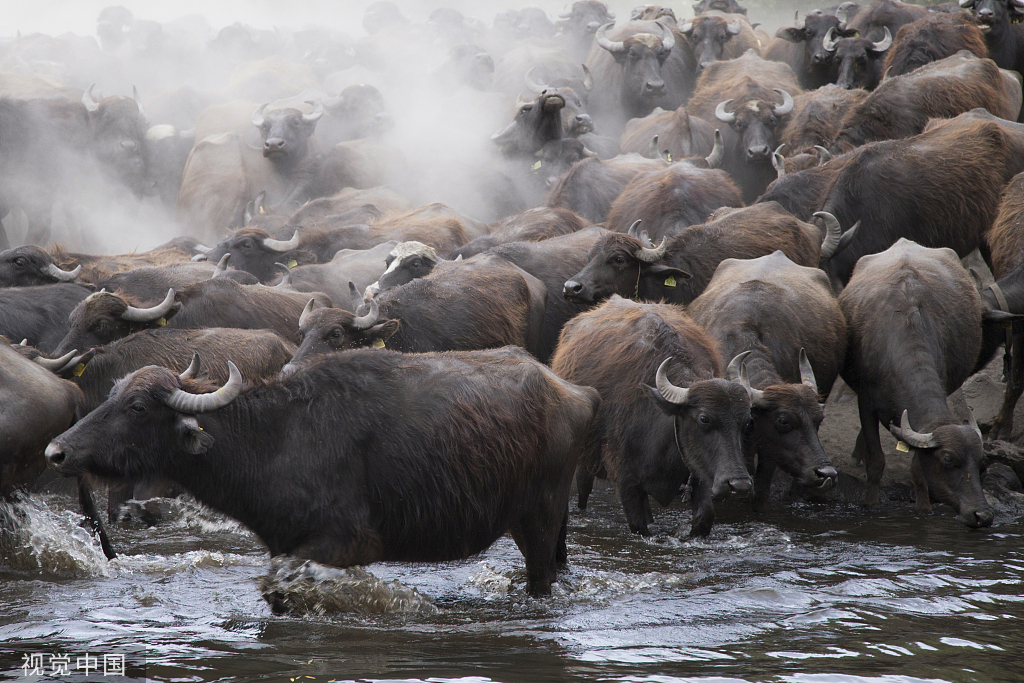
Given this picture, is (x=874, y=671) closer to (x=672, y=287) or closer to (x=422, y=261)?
(x=672, y=287)

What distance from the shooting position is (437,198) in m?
15.2

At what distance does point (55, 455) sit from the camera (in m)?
5.00

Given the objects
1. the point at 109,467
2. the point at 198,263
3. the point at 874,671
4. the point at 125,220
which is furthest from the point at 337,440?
the point at 125,220

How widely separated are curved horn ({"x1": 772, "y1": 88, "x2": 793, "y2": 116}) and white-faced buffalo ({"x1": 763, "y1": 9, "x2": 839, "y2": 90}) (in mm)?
2543

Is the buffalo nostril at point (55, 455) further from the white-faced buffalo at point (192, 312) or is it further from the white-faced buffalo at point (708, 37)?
the white-faced buffalo at point (708, 37)

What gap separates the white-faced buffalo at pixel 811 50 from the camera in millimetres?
16938

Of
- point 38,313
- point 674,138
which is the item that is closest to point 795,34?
point 674,138

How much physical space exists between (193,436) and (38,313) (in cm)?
432

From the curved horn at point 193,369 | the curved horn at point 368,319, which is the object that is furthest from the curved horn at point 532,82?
the curved horn at point 193,369

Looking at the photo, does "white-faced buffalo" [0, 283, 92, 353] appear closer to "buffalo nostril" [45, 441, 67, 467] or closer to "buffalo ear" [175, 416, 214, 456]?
"buffalo nostril" [45, 441, 67, 467]

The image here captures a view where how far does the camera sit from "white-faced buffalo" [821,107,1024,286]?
399 inches

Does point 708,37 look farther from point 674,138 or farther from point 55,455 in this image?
point 55,455

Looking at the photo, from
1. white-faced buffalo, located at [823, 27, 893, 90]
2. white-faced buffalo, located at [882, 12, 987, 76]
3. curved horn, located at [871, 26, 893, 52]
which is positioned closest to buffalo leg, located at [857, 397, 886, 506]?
white-faced buffalo, located at [882, 12, 987, 76]

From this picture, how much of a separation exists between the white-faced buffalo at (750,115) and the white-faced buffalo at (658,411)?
691cm
